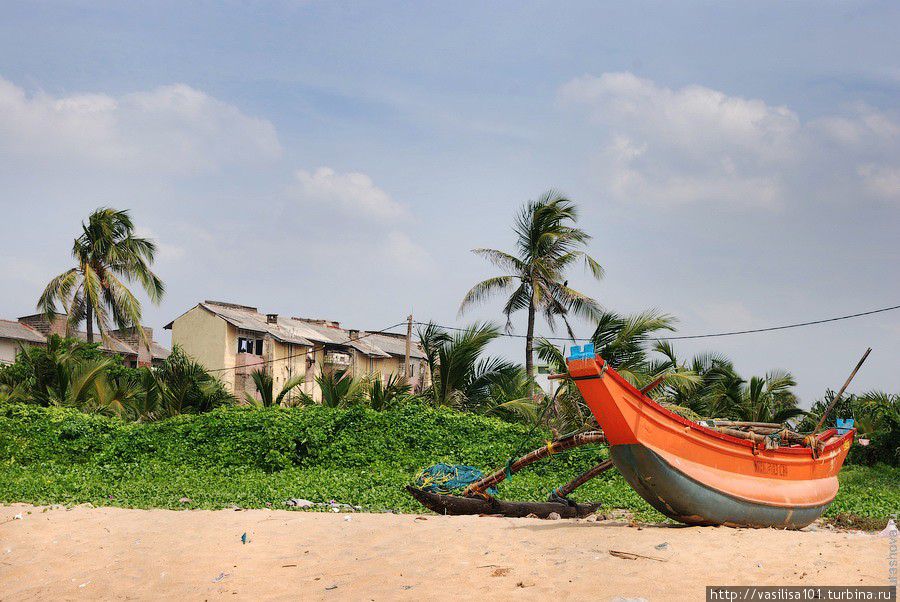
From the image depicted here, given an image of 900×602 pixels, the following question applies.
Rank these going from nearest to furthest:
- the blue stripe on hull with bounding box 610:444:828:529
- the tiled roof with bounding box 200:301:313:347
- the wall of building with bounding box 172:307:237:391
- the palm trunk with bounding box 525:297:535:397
Result: the blue stripe on hull with bounding box 610:444:828:529 < the palm trunk with bounding box 525:297:535:397 < the wall of building with bounding box 172:307:237:391 < the tiled roof with bounding box 200:301:313:347

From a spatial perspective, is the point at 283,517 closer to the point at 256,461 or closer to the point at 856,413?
the point at 256,461

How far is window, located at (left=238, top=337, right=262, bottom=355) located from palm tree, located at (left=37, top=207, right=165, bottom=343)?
8111 millimetres

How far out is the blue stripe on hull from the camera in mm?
9500

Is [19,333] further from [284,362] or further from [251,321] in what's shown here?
[284,362]

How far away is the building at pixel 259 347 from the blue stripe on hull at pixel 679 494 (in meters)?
26.9

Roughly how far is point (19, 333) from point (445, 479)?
35.8 metres

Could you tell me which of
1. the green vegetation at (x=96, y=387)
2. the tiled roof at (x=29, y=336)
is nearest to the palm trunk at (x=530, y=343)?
the green vegetation at (x=96, y=387)

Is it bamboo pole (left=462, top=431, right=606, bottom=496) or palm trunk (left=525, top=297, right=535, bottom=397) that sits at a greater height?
palm trunk (left=525, top=297, right=535, bottom=397)

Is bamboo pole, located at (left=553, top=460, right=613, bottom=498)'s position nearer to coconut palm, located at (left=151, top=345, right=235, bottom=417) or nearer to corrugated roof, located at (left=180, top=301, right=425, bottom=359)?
coconut palm, located at (left=151, top=345, right=235, bottom=417)

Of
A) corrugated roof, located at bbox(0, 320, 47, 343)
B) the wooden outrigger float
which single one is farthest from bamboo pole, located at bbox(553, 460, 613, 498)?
corrugated roof, located at bbox(0, 320, 47, 343)

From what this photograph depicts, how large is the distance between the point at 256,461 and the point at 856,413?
57.7 feet

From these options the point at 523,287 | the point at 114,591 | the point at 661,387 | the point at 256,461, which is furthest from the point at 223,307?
the point at 114,591

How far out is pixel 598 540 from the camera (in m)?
8.94

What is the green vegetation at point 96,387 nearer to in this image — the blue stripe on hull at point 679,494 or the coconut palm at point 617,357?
the coconut palm at point 617,357
